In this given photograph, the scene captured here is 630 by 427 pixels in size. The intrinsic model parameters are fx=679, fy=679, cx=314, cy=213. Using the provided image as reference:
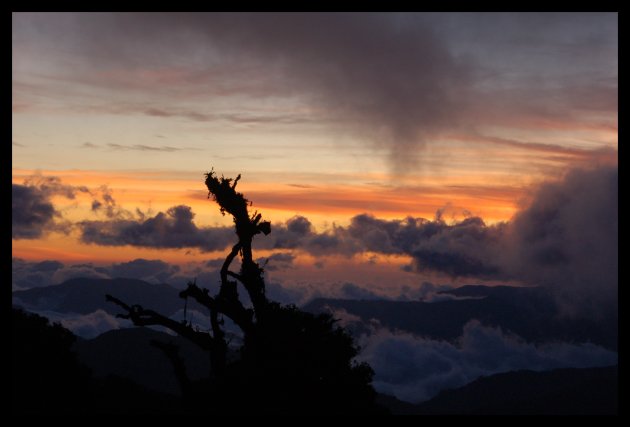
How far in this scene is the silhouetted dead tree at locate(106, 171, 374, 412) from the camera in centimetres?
3153

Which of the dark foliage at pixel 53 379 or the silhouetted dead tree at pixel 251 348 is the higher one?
the silhouetted dead tree at pixel 251 348

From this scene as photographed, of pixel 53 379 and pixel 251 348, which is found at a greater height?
pixel 251 348

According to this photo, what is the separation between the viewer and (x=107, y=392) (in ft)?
215

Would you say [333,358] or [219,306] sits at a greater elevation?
[219,306]

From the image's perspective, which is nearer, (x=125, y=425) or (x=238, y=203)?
(x=125, y=425)

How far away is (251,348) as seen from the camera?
33.3 meters

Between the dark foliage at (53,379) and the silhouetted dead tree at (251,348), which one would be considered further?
the dark foliage at (53,379)

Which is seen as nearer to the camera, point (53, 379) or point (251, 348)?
point (251, 348)

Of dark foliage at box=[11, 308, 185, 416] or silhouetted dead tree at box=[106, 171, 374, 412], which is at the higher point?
silhouetted dead tree at box=[106, 171, 374, 412]

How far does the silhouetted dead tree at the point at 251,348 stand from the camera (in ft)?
103
